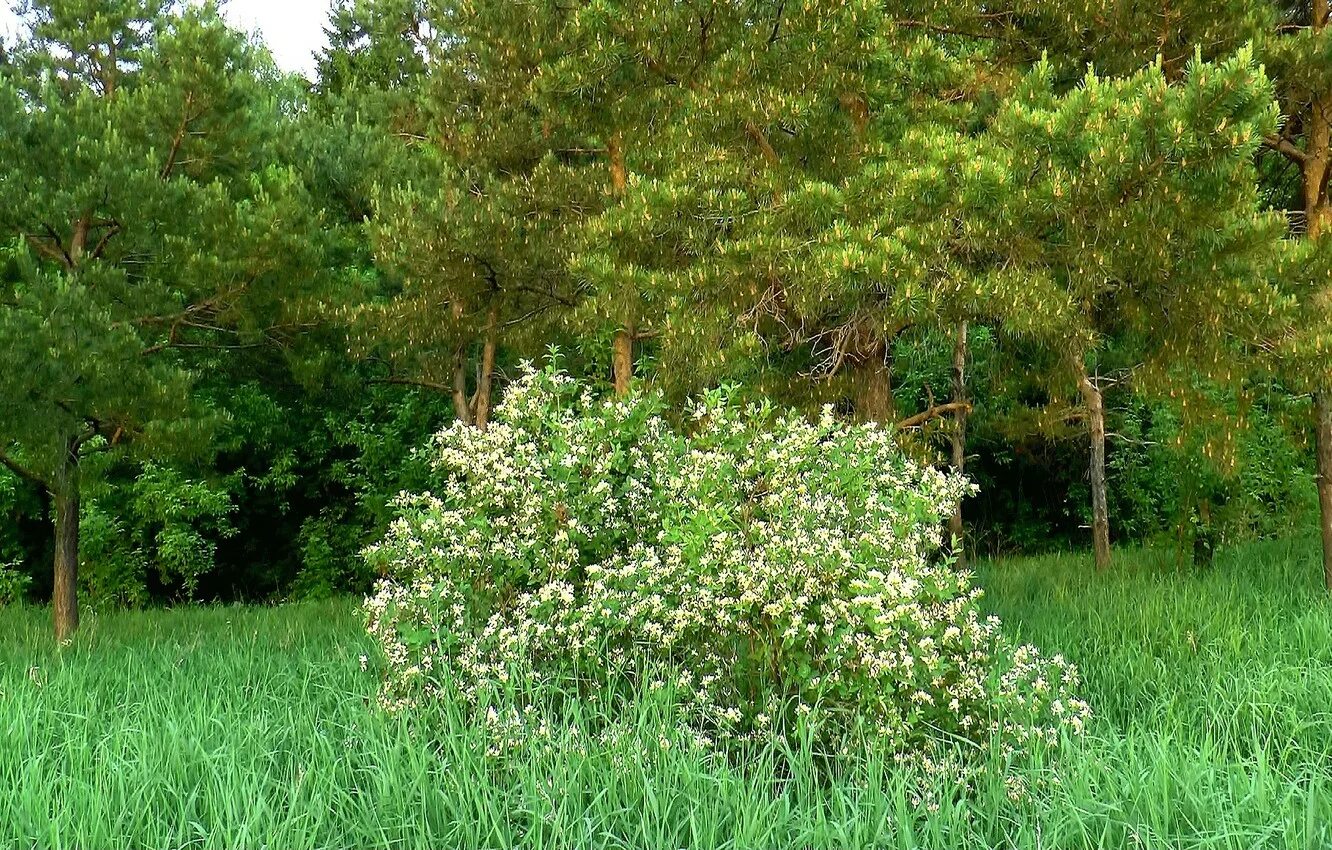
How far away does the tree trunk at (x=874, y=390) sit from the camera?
299 inches

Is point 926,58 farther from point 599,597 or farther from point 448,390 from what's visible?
point 448,390

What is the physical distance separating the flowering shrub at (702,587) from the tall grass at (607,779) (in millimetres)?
230

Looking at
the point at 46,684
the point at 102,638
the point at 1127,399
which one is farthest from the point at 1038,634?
the point at 1127,399

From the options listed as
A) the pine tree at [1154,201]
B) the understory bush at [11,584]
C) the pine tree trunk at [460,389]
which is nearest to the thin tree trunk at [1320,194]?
the pine tree at [1154,201]

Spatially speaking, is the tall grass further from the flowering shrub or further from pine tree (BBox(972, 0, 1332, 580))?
pine tree (BBox(972, 0, 1332, 580))

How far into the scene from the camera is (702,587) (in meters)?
3.80

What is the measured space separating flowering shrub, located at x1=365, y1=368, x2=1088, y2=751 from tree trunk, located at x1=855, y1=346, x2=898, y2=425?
250cm

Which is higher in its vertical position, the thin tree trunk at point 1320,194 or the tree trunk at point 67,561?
the thin tree trunk at point 1320,194

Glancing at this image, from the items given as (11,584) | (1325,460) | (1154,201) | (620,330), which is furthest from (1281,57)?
(11,584)

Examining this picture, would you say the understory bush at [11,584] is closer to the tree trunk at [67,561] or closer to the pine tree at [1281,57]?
the tree trunk at [67,561]

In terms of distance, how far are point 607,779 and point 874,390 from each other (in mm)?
5027

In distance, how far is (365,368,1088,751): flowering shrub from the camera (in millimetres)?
3564

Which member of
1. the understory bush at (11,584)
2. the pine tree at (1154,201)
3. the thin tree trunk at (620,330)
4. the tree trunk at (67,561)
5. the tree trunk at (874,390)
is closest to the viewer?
the pine tree at (1154,201)

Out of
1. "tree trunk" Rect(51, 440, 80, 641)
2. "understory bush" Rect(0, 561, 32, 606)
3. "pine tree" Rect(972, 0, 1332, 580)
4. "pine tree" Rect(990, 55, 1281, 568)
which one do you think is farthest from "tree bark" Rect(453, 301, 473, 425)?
"understory bush" Rect(0, 561, 32, 606)
